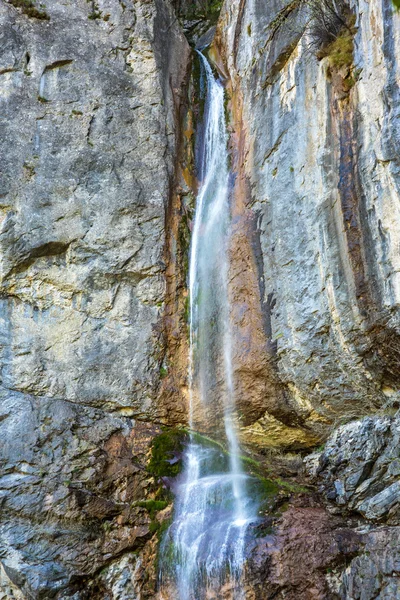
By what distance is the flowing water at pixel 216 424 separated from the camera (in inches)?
265

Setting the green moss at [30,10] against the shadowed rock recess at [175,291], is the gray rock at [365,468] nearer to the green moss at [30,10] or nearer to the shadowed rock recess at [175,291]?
the shadowed rock recess at [175,291]

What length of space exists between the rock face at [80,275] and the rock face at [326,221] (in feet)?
→ 6.34

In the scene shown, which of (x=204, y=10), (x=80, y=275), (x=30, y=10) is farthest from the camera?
(x=204, y=10)

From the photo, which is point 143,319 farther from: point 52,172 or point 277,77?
point 277,77

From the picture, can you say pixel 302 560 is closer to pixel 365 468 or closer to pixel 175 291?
pixel 365 468

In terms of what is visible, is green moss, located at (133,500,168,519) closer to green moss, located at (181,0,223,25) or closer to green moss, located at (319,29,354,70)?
green moss, located at (319,29,354,70)

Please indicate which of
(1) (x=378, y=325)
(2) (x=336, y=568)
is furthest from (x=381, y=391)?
(2) (x=336, y=568)

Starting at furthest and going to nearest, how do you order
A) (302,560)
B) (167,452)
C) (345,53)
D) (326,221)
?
(167,452) → (345,53) → (326,221) → (302,560)

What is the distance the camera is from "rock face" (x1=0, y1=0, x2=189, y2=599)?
7.72 m

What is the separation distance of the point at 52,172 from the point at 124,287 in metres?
2.43

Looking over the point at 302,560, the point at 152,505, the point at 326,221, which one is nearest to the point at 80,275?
the point at 152,505

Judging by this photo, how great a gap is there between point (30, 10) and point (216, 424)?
856cm

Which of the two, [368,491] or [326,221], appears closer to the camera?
[368,491]

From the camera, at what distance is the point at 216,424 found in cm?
890
